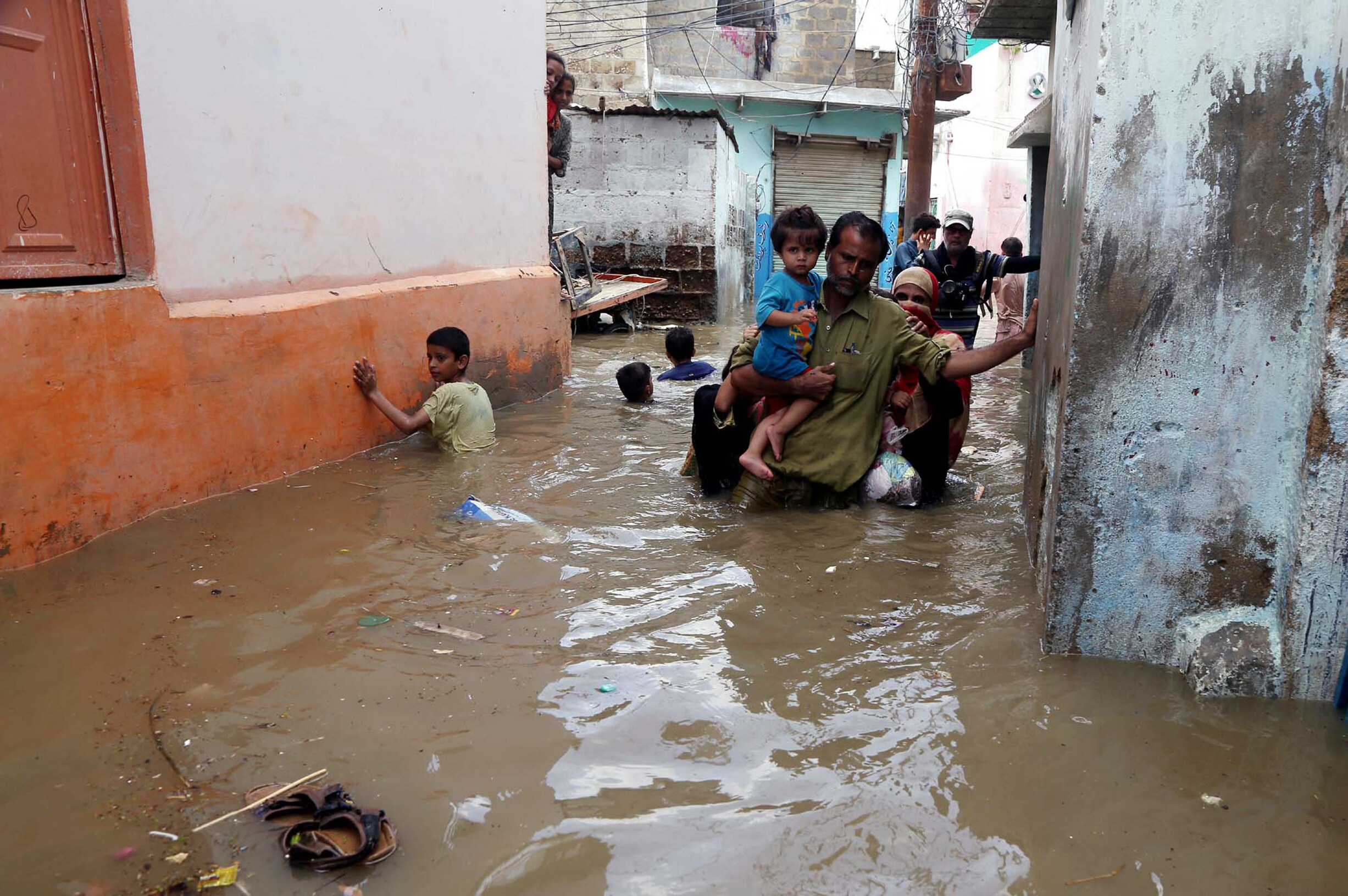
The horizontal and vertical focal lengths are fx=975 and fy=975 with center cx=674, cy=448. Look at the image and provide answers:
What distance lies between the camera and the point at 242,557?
3348mm

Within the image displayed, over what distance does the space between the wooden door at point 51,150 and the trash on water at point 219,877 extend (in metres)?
2.35

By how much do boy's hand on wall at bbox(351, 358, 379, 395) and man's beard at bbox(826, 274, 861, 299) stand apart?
234 cm

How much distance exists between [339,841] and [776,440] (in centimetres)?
268

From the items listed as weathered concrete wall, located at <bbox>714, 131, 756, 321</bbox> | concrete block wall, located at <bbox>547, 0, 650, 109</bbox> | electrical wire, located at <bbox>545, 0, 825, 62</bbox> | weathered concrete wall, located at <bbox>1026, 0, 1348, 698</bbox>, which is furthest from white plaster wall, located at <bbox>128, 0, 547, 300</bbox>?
electrical wire, located at <bbox>545, 0, 825, 62</bbox>

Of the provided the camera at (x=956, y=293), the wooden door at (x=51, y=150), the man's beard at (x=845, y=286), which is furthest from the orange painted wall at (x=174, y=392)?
the camera at (x=956, y=293)

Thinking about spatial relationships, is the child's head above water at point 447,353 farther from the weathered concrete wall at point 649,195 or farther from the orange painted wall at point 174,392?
the weathered concrete wall at point 649,195

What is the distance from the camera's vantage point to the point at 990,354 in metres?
3.57

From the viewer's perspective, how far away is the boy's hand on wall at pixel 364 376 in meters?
4.86

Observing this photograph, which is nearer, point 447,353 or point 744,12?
point 447,353

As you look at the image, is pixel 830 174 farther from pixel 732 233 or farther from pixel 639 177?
pixel 639 177

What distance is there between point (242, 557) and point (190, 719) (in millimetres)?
1173

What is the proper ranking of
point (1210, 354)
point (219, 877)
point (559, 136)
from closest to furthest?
1. point (219, 877)
2. point (1210, 354)
3. point (559, 136)

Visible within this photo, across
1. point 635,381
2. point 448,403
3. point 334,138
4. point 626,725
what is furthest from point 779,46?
point 626,725

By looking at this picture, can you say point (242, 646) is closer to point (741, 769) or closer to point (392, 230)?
point (741, 769)
